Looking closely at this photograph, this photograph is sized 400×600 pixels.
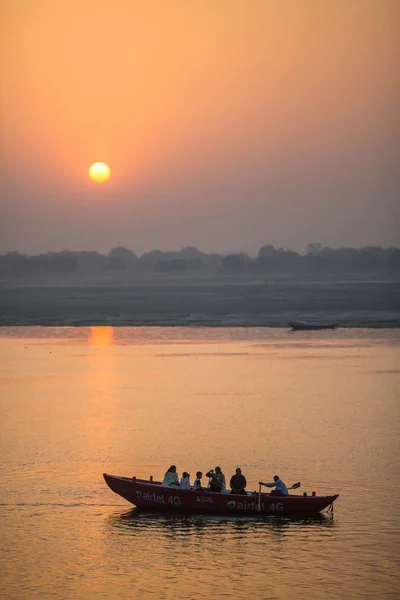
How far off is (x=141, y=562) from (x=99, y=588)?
9.49 ft

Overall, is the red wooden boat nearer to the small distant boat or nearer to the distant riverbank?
the small distant boat

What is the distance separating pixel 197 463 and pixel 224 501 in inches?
429

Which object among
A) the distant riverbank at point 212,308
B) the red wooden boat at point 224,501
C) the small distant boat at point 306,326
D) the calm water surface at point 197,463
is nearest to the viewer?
the calm water surface at point 197,463

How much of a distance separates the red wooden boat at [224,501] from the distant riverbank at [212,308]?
3992 inches

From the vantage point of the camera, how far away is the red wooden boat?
44000 mm

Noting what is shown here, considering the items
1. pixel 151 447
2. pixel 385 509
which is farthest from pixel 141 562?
pixel 151 447

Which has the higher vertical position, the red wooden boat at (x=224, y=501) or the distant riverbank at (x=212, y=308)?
the distant riverbank at (x=212, y=308)

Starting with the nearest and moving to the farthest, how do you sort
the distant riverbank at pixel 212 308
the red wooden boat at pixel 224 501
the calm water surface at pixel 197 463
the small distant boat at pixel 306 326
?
the calm water surface at pixel 197 463
the red wooden boat at pixel 224 501
the small distant boat at pixel 306 326
the distant riverbank at pixel 212 308

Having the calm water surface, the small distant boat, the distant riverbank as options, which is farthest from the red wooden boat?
the distant riverbank

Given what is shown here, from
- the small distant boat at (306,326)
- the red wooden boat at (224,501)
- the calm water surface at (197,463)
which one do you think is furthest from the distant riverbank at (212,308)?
the red wooden boat at (224,501)

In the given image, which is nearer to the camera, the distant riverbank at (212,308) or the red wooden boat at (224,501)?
the red wooden boat at (224,501)

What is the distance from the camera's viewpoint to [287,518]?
44.1 meters

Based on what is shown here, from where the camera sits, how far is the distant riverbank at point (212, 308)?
514 ft

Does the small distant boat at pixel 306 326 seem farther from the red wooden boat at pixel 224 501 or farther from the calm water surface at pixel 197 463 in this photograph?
the red wooden boat at pixel 224 501
